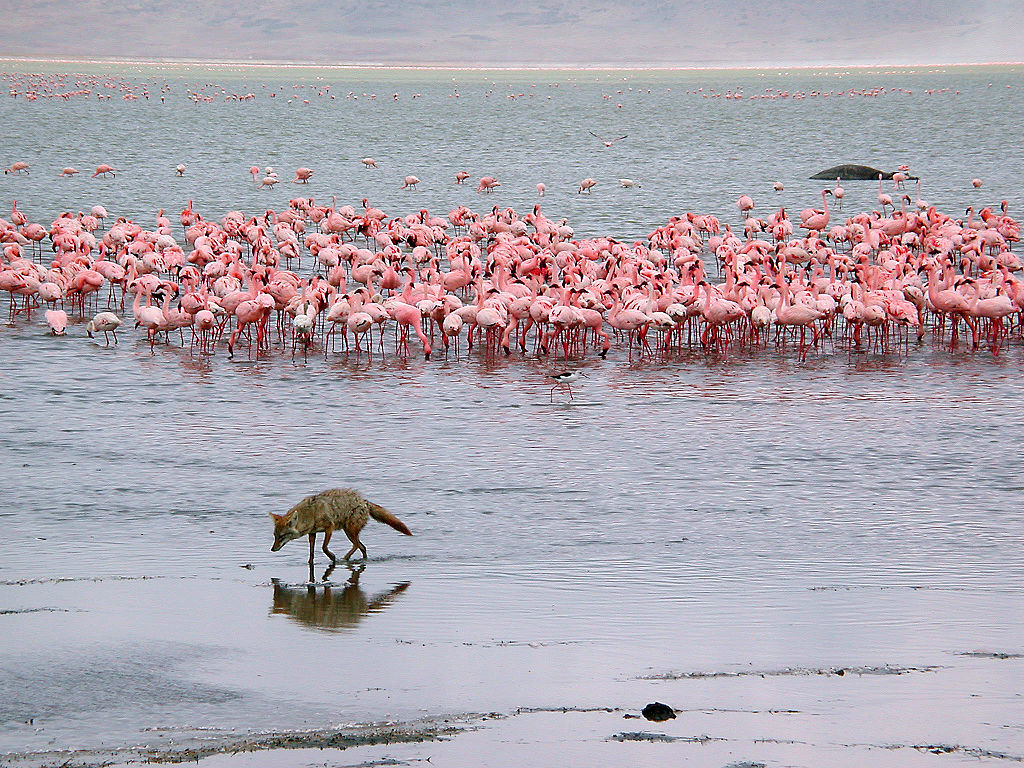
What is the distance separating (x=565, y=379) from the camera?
14.2 metres

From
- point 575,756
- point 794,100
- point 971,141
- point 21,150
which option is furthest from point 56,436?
point 794,100

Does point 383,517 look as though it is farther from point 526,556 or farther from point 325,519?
point 526,556

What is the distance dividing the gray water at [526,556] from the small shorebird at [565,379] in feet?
0.64

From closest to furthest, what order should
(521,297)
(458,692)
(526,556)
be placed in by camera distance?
(458,692) → (526,556) → (521,297)

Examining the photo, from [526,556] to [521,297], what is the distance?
780 cm

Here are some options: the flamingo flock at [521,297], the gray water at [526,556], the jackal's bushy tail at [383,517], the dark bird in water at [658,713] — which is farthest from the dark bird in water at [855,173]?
the dark bird in water at [658,713]

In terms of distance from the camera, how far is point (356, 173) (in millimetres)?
44375

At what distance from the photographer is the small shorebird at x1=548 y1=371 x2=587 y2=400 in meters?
Result: 14.1

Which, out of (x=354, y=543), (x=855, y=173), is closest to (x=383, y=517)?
(x=354, y=543)

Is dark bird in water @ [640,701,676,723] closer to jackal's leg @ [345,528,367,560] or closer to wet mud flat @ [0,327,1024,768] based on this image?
wet mud flat @ [0,327,1024,768]

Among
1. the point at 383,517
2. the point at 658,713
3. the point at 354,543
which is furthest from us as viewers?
the point at 383,517

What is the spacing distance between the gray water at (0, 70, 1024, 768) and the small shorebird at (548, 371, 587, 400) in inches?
7.7

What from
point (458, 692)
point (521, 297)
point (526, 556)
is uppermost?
point (521, 297)

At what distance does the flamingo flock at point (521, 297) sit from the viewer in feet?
53.1
